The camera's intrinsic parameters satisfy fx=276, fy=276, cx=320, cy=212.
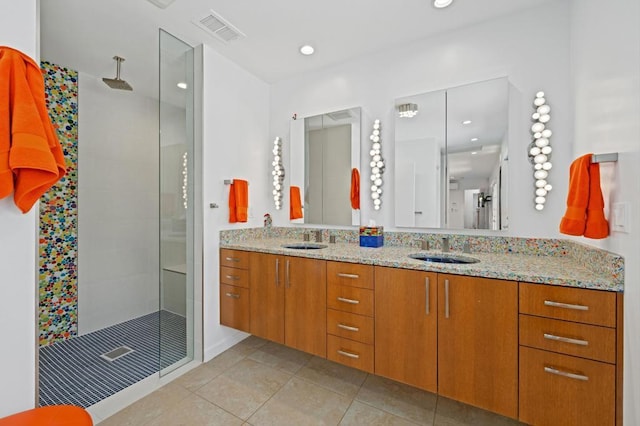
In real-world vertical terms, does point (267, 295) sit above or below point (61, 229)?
below

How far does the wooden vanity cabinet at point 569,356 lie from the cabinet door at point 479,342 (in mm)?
52

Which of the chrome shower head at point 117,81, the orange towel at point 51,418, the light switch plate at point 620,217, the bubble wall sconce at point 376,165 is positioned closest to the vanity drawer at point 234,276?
Result: the bubble wall sconce at point 376,165

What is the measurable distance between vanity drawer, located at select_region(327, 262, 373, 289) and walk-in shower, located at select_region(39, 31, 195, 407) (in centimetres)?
126

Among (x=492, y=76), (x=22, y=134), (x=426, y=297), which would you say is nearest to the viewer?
(x=22, y=134)

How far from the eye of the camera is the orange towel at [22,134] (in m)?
1.05

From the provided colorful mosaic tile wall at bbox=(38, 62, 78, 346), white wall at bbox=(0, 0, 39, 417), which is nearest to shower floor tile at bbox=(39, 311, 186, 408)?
colorful mosaic tile wall at bbox=(38, 62, 78, 346)

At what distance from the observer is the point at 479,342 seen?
1.46 m

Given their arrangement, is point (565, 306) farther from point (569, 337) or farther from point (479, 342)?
point (479, 342)

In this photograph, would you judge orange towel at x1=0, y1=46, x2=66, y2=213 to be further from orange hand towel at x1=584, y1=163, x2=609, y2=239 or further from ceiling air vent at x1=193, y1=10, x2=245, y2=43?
orange hand towel at x1=584, y1=163, x2=609, y2=239

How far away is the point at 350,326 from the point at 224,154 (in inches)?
71.6

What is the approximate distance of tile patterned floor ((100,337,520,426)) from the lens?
166 cm

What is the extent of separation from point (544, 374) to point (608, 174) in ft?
3.28

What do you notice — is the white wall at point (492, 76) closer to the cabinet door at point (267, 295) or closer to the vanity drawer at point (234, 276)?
the cabinet door at point (267, 295)

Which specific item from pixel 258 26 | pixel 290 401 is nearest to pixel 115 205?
pixel 258 26
